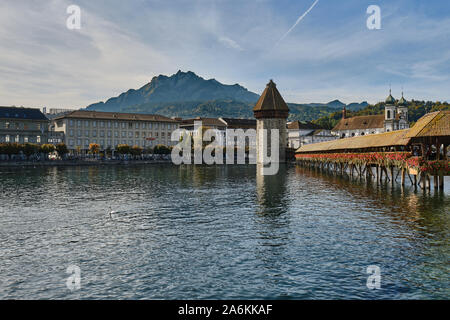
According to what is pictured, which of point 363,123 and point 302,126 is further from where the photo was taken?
point 302,126

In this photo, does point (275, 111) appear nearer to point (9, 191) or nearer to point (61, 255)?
point (9, 191)

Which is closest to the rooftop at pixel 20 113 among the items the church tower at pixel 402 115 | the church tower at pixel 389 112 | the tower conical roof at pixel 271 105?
the tower conical roof at pixel 271 105

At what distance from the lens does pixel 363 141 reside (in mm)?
51125

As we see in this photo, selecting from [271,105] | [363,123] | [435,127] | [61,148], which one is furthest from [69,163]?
[363,123]

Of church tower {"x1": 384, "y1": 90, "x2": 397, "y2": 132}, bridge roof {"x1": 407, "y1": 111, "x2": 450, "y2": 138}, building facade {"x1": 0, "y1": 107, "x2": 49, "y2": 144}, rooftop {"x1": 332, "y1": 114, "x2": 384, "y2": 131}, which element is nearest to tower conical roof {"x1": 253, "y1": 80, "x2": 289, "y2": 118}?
church tower {"x1": 384, "y1": 90, "x2": 397, "y2": 132}

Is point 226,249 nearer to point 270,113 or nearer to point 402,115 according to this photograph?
point 270,113

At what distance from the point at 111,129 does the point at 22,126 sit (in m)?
29.8

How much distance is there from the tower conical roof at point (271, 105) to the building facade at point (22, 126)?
65.9 meters

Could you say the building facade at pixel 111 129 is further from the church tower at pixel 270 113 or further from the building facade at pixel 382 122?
the building facade at pixel 382 122

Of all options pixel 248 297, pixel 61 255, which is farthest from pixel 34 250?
pixel 248 297

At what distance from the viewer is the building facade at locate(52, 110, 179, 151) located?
4941 inches

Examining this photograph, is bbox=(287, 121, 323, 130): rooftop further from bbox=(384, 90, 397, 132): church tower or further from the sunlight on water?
the sunlight on water

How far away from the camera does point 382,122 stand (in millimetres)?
143375

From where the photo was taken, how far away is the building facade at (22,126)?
355 feet
